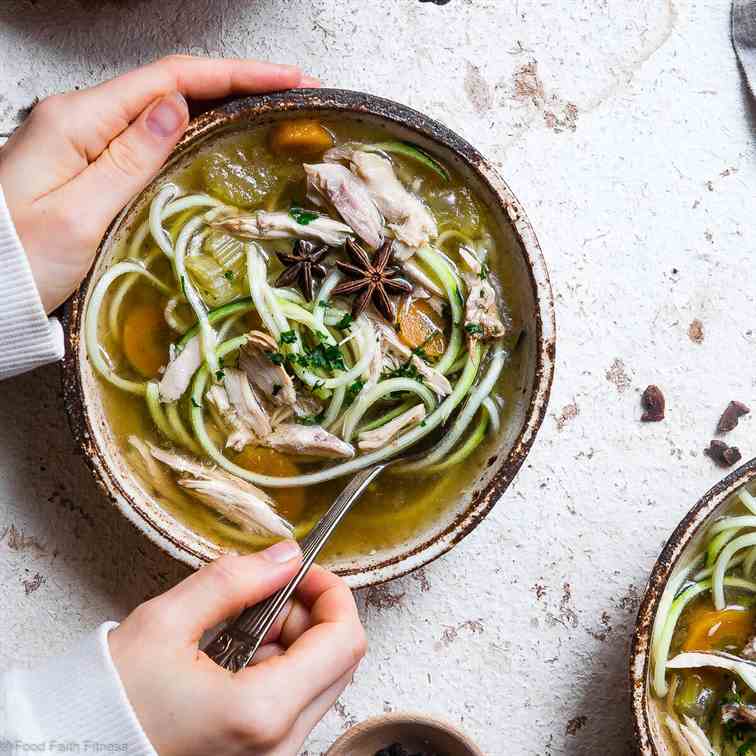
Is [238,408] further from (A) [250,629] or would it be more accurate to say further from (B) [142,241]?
(A) [250,629]

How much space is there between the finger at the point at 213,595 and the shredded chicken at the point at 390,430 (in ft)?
1.61

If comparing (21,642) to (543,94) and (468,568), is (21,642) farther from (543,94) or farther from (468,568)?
(543,94)

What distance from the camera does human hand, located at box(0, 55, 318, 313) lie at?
2.19m

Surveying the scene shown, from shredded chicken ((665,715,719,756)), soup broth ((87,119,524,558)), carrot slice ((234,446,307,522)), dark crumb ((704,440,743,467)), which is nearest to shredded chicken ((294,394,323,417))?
soup broth ((87,119,524,558))

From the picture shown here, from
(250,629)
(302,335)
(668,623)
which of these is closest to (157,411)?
(302,335)

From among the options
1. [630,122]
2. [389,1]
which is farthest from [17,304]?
[630,122]

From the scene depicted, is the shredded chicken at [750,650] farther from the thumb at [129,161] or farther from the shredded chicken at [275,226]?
the thumb at [129,161]

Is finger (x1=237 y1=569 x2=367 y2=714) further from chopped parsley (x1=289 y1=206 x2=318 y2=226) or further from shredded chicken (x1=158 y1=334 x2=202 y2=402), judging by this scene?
chopped parsley (x1=289 y1=206 x2=318 y2=226)

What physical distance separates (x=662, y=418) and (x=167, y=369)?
134 cm

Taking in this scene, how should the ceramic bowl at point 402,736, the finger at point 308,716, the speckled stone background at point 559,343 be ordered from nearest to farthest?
the finger at point 308,716 < the ceramic bowl at point 402,736 < the speckled stone background at point 559,343

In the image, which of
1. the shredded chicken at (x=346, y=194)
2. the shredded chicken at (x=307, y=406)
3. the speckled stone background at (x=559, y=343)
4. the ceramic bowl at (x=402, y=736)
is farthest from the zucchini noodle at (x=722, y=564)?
the shredded chicken at (x=346, y=194)

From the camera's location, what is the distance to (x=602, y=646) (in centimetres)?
271

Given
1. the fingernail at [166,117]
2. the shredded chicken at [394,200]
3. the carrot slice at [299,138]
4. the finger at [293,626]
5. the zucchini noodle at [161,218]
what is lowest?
the finger at [293,626]

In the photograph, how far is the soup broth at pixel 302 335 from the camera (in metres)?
2.44
